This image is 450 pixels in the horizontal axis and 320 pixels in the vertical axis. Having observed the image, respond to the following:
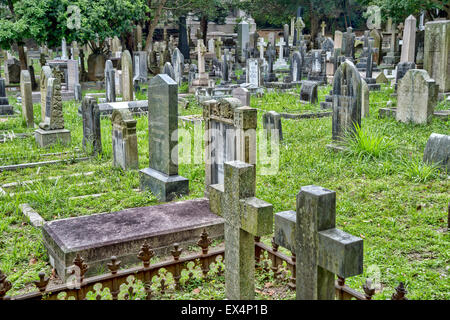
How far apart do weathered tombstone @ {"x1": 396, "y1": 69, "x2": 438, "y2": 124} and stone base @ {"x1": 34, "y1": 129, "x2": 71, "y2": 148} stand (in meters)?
7.49

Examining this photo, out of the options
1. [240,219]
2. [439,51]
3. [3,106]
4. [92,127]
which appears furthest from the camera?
[3,106]

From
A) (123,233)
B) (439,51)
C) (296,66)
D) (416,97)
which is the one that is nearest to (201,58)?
(296,66)

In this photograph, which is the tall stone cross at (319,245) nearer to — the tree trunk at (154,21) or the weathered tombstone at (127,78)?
the weathered tombstone at (127,78)

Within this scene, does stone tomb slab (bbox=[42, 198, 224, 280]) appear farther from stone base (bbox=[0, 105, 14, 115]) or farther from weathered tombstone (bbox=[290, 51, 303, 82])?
weathered tombstone (bbox=[290, 51, 303, 82])

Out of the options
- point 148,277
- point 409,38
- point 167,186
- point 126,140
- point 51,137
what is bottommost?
point 148,277

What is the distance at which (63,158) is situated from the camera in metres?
9.91

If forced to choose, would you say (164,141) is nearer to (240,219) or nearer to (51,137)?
(240,219)

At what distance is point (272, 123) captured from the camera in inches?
420

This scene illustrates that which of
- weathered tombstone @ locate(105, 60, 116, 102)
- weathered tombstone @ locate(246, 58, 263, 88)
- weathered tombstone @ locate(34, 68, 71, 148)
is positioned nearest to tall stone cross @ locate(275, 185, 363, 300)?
weathered tombstone @ locate(34, 68, 71, 148)

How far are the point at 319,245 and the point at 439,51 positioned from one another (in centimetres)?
1280

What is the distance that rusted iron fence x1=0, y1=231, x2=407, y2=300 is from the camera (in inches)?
152

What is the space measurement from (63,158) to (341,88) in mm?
5483

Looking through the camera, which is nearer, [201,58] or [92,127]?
[92,127]
